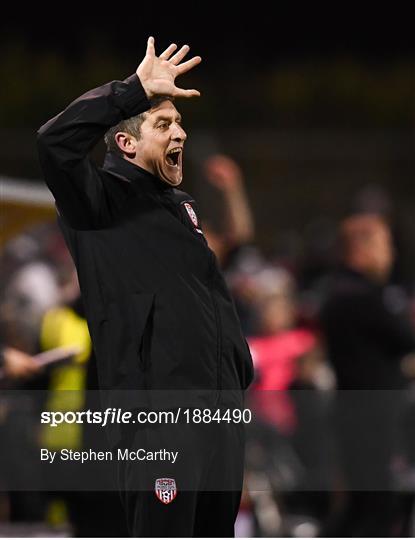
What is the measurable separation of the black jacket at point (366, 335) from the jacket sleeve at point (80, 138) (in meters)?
3.34

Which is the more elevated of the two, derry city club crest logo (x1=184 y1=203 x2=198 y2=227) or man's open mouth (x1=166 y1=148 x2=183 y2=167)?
man's open mouth (x1=166 y1=148 x2=183 y2=167)

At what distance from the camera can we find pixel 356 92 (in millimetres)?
15195

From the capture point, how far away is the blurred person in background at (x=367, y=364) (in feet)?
22.0

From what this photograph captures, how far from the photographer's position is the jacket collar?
3760mm

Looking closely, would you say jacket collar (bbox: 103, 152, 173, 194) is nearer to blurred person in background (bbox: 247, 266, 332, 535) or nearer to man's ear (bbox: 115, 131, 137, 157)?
man's ear (bbox: 115, 131, 137, 157)

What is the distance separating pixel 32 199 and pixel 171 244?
3.28 metres

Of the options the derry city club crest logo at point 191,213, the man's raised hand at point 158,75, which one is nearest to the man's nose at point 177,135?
the man's raised hand at point 158,75

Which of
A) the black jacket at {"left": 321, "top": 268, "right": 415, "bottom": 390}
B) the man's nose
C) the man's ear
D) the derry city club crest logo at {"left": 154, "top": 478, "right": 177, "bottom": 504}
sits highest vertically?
the man's nose

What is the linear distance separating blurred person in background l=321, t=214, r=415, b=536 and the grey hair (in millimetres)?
3076

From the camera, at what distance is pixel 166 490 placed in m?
3.63

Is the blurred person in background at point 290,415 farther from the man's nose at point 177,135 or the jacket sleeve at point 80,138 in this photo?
the jacket sleeve at point 80,138

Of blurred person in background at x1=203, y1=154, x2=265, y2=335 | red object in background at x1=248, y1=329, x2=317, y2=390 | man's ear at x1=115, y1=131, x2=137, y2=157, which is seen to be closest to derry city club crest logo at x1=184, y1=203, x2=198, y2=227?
man's ear at x1=115, y1=131, x2=137, y2=157

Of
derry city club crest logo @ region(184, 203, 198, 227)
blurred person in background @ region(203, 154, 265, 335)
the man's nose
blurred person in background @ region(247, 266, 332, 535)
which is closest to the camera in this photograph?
the man's nose

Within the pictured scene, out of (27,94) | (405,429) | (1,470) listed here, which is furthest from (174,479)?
(27,94)
